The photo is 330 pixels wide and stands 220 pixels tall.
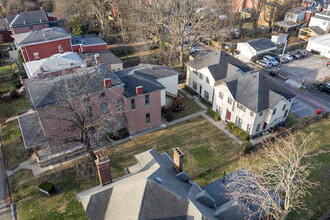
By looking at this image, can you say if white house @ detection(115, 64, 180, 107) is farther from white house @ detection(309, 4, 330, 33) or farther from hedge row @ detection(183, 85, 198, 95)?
white house @ detection(309, 4, 330, 33)

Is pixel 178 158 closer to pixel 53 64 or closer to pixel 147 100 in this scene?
pixel 147 100

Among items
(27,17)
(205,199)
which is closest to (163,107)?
(205,199)

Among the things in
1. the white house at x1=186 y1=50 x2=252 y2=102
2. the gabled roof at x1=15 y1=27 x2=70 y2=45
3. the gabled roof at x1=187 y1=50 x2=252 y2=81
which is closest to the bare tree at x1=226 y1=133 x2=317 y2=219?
the white house at x1=186 y1=50 x2=252 y2=102

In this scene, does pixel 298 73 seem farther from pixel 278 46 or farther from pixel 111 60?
pixel 111 60

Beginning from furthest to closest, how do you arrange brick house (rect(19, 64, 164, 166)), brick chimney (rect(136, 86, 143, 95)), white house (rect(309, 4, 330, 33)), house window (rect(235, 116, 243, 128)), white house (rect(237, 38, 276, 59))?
white house (rect(309, 4, 330, 33)), white house (rect(237, 38, 276, 59)), house window (rect(235, 116, 243, 128)), brick chimney (rect(136, 86, 143, 95)), brick house (rect(19, 64, 164, 166))

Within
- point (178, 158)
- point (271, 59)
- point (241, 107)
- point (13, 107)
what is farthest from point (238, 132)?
point (13, 107)
